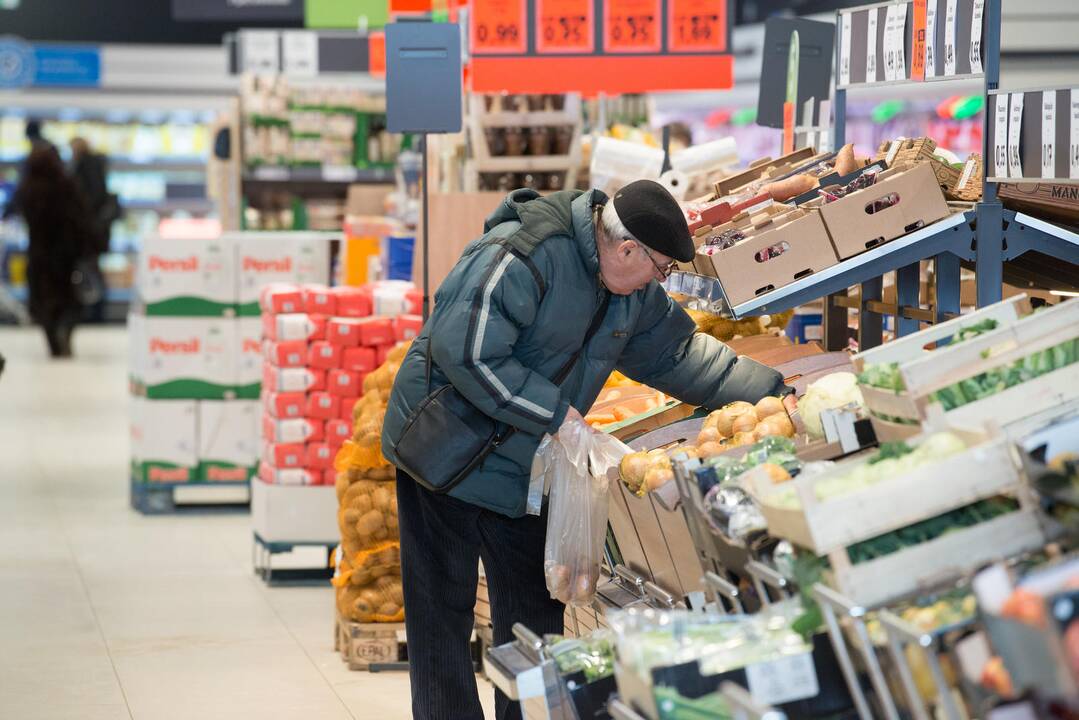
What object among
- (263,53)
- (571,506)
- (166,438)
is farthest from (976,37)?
(263,53)

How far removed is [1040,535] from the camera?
2.53m

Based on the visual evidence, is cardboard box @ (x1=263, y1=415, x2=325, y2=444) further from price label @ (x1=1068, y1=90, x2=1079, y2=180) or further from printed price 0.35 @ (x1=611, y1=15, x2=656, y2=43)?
price label @ (x1=1068, y1=90, x2=1079, y2=180)

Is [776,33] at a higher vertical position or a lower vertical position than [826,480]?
higher

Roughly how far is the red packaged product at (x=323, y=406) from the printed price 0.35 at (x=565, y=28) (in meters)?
1.97

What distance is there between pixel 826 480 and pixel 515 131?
15.0ft

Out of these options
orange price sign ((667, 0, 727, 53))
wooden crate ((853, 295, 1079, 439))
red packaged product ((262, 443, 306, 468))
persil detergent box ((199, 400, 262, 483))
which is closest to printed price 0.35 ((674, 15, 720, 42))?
orange price sign ((667, 0, 727, 53))

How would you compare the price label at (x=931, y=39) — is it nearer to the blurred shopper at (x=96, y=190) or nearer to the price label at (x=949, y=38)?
the price label at (x=949, y=38)

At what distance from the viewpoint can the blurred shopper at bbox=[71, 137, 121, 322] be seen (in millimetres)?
17156

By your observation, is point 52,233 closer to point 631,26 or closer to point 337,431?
point 631,26

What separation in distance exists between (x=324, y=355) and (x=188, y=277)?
188 cm

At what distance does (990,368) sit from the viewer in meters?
2.85

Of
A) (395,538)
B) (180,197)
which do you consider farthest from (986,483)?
(180,197)

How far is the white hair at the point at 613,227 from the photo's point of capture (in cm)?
359

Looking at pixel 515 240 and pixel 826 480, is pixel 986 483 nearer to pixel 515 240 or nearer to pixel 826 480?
pixel 826 480
